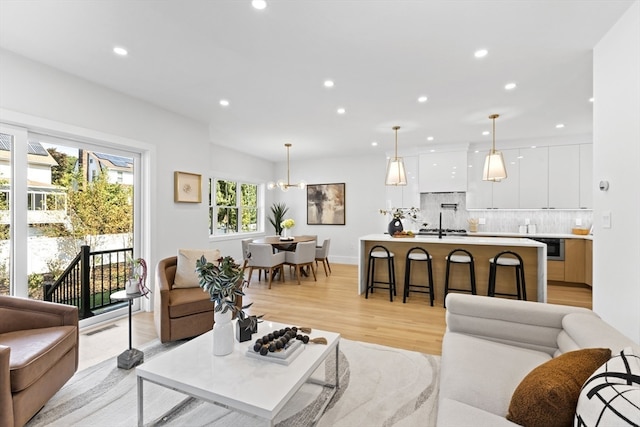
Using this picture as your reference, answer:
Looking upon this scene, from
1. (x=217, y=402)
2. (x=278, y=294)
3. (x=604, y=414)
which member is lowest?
(x=278, y=294)

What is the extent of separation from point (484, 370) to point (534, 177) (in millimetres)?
5456

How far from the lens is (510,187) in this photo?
5836 mm

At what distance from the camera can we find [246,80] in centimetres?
323

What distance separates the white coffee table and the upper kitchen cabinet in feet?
17.0

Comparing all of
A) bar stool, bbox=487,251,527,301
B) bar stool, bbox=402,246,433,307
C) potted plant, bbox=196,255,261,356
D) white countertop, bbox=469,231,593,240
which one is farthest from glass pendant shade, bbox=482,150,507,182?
potted plant, bbox=196,255,261,356

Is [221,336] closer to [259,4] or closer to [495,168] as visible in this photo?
[259,4]

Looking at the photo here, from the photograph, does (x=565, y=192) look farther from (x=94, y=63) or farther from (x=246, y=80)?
(x=94, y=63)

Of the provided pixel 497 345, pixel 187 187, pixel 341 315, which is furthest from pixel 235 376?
pixel 187 187

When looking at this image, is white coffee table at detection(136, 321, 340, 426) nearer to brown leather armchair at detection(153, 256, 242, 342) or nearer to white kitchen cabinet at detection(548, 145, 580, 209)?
brown leather armchair at detection(153, 256, 242, 342)

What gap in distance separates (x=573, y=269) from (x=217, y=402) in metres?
6.13

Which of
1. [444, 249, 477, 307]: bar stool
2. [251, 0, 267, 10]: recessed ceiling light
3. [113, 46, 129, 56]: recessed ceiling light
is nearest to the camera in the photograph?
[251, 0, 267, 10]: recessed ceiling light

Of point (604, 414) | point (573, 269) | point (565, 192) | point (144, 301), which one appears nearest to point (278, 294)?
point (144, 301)

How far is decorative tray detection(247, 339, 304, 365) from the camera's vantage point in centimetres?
169

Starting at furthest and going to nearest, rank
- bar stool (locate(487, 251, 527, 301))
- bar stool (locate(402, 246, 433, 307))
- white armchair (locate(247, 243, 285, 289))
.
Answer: white armchair (locate(247, 243, 285, 289)), bar stool (locate(402, 246, 433, 307)), bar stool (locate(487, 251, 527, 301))
